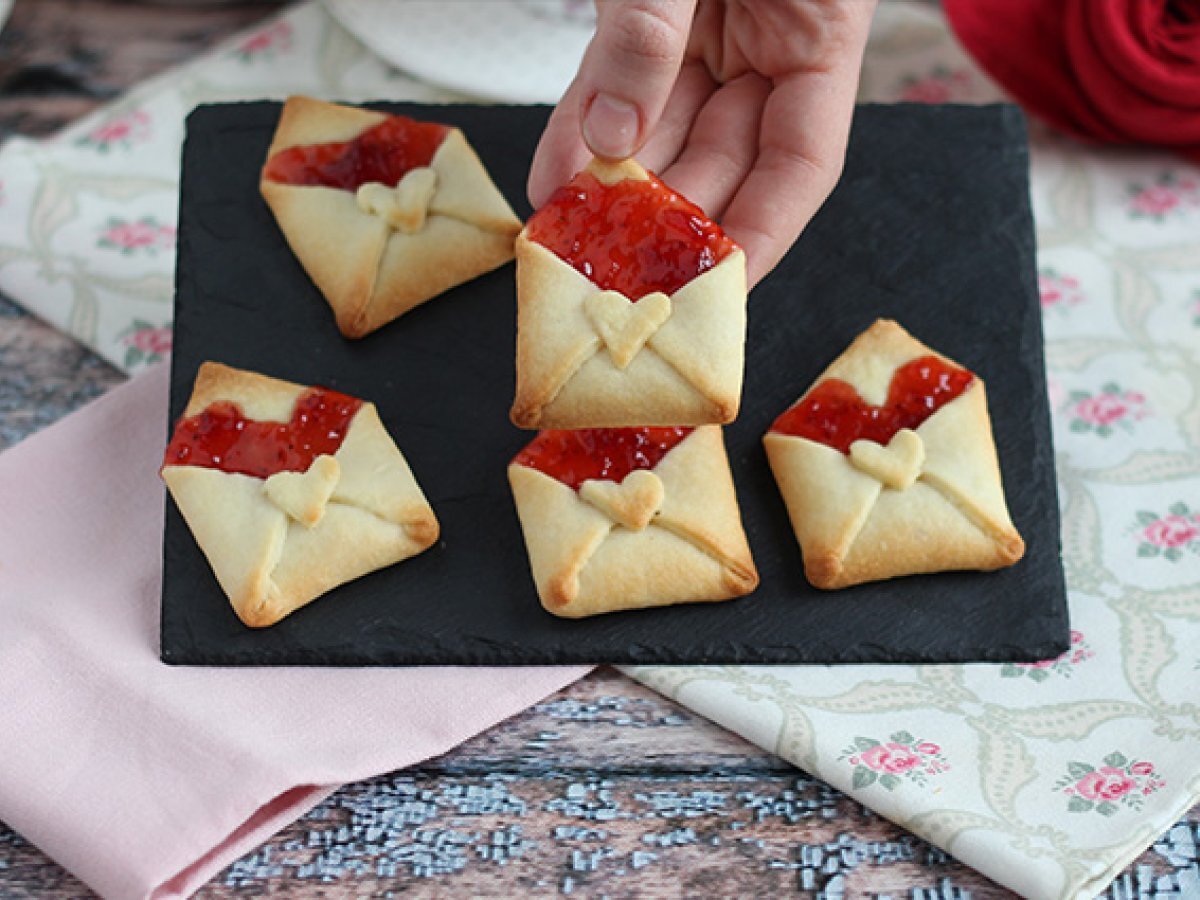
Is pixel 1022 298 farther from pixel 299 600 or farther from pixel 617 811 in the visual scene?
pixel 299 600

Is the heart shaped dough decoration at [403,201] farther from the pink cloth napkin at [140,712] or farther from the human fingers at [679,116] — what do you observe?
the pink cloth napkin at [140,712]

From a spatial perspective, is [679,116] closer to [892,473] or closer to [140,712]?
[892,473]

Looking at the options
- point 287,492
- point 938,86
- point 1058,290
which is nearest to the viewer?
point 287,492

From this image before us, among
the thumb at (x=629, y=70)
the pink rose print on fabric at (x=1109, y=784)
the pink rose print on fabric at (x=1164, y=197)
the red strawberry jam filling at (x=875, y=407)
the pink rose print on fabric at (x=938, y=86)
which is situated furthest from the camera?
the pink rose print on fabric at (x=938, y=86)

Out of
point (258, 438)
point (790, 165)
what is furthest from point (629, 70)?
point (258, 438)

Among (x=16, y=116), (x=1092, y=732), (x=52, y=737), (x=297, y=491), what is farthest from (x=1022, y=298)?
(x=16, y=116)

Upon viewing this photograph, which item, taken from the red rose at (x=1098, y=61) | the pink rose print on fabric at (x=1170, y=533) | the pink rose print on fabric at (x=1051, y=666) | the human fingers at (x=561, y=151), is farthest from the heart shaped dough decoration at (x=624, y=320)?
the red rose at (x=1098, y=61)
